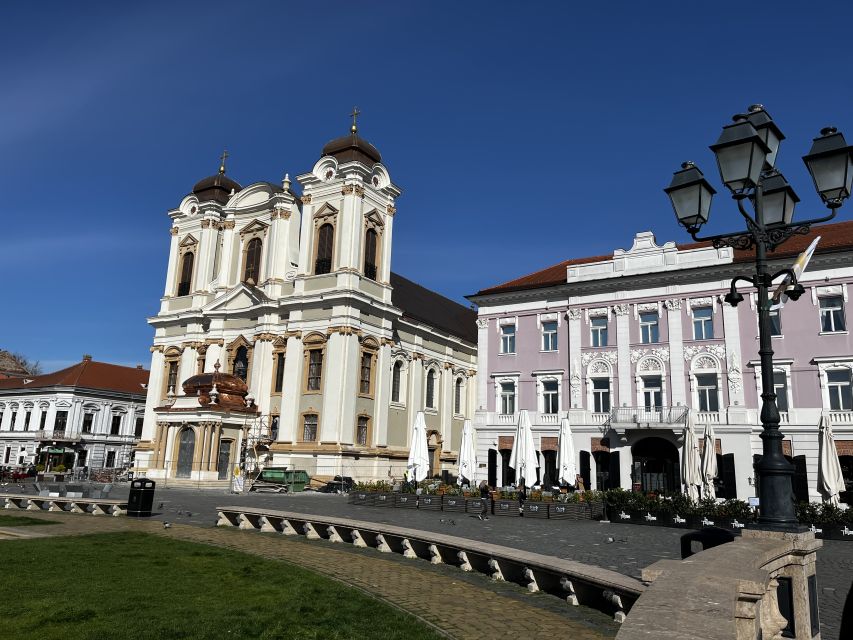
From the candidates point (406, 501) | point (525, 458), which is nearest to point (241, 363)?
point (406, 501)

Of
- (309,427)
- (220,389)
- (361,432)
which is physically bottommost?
(361,432)

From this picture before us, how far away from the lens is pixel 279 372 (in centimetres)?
4628

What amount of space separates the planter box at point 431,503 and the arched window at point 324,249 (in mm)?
23006

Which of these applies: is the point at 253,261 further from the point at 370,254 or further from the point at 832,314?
the point at 832,314

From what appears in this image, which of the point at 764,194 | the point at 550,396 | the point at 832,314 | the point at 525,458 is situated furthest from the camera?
the point at 550,396

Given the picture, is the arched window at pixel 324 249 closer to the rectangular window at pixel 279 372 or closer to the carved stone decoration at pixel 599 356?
the rectangular window at pixel 279 372

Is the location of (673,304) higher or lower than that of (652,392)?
higher

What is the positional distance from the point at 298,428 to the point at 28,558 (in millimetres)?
32387

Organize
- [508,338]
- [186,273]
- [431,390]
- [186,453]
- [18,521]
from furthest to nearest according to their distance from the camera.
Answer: [186,273] → [431,390] → [186,453] → [508,338] → [18,521]

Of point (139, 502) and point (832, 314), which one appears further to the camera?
point (832, 314)

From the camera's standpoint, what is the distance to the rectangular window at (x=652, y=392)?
3350 cm

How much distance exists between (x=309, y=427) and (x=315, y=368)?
401cm

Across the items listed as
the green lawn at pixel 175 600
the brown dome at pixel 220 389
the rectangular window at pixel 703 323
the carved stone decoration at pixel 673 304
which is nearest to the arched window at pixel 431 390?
the brown dome at pixel 220 389

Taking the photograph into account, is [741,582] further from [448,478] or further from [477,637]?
[448,478]
